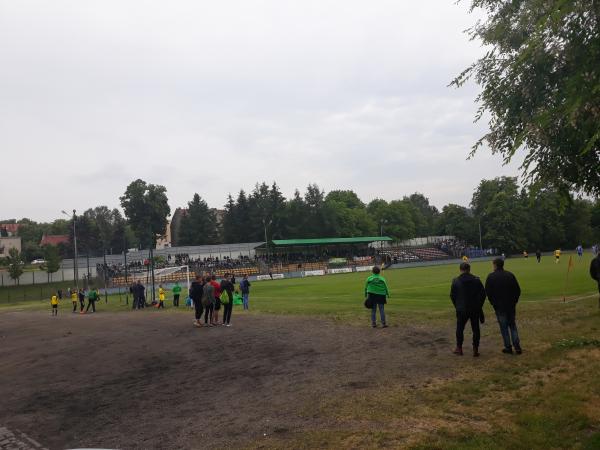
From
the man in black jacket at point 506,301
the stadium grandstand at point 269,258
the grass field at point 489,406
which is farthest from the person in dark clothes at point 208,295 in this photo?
the stadium grandstand at point 269,258

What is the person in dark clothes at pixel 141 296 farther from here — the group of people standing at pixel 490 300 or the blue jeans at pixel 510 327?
the blue jeans at pixel 510 327

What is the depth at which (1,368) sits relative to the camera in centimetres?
1268

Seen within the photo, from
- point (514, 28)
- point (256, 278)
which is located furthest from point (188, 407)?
point (256, 278)

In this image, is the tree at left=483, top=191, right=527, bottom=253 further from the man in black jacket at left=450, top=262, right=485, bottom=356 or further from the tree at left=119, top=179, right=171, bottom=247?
the man in black jacket at left=450, top=262, right=485, bottom=356

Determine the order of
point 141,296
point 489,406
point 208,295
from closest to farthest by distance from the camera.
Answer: point 489,406 < point 208,295 < point 141,296

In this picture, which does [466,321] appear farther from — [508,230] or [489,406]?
[508,230]

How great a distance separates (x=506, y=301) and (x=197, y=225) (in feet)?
334

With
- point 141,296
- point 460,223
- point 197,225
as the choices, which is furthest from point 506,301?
point 460,223

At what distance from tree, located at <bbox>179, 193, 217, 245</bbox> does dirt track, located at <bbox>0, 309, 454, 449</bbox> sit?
9280 centimetres

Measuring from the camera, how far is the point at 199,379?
966 cm

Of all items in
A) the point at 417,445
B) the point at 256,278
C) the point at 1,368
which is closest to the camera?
the point at 417,445

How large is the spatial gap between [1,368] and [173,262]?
212 ft

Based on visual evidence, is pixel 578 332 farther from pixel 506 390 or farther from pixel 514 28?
pixel 514 28

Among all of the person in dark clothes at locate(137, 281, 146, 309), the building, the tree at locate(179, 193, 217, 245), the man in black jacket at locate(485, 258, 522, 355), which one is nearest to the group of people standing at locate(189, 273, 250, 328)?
the man in black jacket at locate(485, 258, 522, 355)
